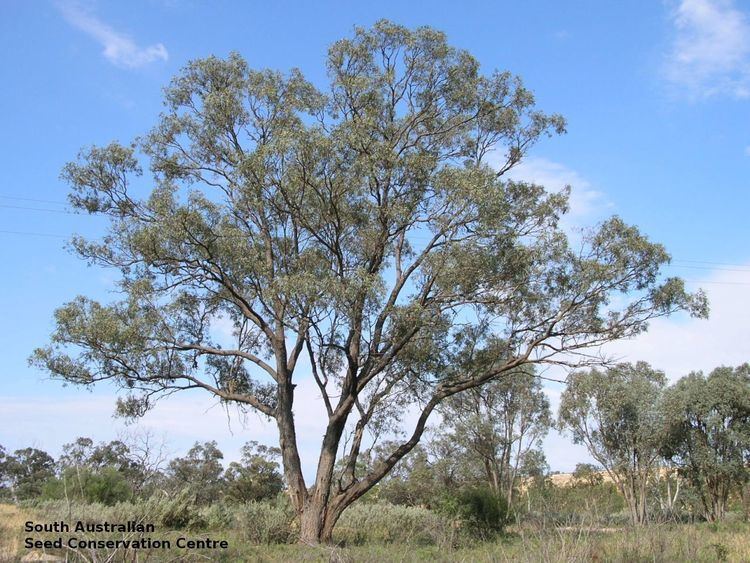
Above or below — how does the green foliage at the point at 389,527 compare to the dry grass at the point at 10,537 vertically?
below

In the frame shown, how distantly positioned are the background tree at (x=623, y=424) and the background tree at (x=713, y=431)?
2.43 feet

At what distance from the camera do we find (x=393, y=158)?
51.2ft

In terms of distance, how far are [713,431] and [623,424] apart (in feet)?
11.2

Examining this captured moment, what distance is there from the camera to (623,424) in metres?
27.9

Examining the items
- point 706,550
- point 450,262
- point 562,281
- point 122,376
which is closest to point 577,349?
point 562,281

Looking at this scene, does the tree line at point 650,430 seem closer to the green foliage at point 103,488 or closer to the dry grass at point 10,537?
the green foliage at point 103,488

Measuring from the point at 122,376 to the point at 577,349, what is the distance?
1090 centimetres

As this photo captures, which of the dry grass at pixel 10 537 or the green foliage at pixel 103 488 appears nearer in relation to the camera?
the dry grass at pixel 10 537

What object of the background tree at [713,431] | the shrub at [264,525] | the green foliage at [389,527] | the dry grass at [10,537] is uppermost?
the background tree at [713,431]

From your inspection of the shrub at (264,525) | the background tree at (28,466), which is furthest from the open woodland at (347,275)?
the background tree at (28,466)

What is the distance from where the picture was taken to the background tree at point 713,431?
26312 mm

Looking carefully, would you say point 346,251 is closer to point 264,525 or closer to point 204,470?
point 264,525

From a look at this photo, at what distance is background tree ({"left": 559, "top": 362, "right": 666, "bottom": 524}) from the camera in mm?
27312

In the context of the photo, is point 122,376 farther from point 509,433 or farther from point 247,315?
point 509,433
